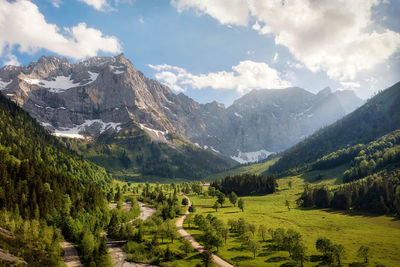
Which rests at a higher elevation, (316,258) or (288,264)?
(316,258)

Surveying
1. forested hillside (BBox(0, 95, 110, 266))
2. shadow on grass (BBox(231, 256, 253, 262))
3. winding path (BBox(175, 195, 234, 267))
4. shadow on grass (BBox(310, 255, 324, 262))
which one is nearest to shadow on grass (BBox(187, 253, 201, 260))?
winding path (BBox(175, 195, 234, 267))

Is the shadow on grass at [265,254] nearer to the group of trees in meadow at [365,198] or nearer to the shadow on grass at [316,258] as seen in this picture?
the shadow on grass at [316,258]

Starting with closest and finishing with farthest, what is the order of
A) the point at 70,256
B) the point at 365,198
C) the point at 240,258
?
the point at 240,258
the point at 70,256
the point at 365,198

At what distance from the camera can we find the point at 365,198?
132 m

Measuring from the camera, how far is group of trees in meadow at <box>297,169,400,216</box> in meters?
119

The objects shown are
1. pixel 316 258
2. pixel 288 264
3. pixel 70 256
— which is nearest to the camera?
pixel 288 264

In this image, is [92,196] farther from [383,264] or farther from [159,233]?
[383,264]

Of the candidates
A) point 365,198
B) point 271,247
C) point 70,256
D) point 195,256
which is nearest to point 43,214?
point 70,256

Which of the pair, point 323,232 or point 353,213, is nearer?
point 323,232

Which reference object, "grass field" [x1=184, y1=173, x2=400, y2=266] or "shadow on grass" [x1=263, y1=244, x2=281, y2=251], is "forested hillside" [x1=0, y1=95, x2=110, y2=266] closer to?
"grass field" [x1=184, y1=173, x2=400, y2=266]

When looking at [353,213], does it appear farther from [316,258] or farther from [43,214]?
[43,214]

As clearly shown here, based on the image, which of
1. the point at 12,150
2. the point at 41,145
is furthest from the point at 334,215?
the point at 41,145

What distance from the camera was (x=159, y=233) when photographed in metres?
91.5

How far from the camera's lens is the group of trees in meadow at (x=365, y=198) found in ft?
391
